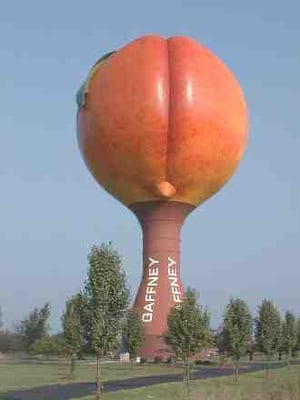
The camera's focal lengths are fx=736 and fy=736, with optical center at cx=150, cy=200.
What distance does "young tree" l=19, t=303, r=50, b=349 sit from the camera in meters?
77.8

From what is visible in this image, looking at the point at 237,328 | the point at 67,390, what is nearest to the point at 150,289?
the point at 237,328

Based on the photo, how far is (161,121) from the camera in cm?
3812

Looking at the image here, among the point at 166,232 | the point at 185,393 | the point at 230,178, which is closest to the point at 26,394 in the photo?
the point at 185,393

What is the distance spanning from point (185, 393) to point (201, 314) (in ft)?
10.3

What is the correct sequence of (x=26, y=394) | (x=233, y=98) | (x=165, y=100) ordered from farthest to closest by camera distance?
(x=233, y=98) < (x=165, y=100) < (x=26, y=394)

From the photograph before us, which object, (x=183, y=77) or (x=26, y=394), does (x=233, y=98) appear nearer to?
(x=183, y=77)

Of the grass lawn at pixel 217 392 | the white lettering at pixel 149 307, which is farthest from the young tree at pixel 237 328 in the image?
the white lettering at pixel 149 307

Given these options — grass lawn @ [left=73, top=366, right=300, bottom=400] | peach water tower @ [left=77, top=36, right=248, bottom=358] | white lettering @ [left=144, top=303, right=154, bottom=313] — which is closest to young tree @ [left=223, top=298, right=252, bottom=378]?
grass lawn @ [left=73, top=366, right=300, bottom=400]

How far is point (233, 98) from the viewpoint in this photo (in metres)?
40.9

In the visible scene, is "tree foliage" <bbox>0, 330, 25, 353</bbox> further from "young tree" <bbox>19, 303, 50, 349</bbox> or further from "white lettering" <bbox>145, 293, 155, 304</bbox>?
"white lettering" <bbox>145, 293, 155, 304</bbox>

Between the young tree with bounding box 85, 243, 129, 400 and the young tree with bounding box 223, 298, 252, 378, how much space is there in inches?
450

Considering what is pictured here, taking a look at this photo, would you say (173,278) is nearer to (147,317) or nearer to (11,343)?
(147,317)

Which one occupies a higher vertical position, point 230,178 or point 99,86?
point 99,86

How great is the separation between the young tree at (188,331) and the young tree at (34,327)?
5402 centimetres
